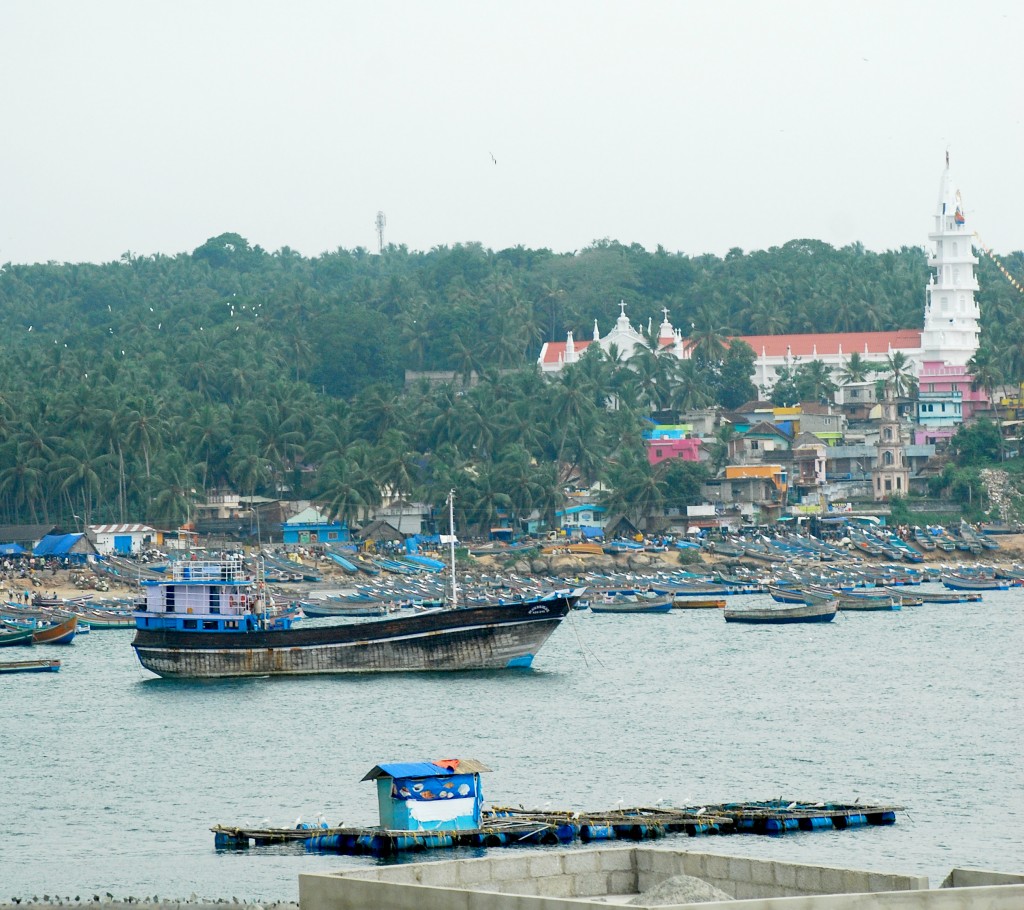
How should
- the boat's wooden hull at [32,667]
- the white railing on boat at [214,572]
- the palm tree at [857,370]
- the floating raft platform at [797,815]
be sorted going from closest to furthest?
the floating raft platform at [797,815] < the white railing on boat at [214,572] < the boat's wooden hull at [32,667] < the palm tree at [857,370]

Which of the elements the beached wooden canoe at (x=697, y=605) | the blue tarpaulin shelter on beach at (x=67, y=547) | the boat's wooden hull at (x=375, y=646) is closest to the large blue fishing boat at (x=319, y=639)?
the boat's wooden hull at (x=375, y=646)

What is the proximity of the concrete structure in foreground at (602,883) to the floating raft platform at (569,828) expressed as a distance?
58.5 ft

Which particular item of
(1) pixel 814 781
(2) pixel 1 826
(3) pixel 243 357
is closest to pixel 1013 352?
(3) pixel 243 357

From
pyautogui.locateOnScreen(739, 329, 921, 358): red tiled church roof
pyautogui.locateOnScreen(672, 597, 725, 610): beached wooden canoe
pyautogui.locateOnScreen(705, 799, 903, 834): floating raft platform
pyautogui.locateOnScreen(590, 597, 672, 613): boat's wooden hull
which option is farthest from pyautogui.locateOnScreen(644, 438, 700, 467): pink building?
pyautogui.locateOnScreen(705, 799, 903, 834): floating raft platform

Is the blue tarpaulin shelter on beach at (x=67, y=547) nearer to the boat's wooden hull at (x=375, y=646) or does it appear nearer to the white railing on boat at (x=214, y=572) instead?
the white railing on boat at (x=214, y=572)

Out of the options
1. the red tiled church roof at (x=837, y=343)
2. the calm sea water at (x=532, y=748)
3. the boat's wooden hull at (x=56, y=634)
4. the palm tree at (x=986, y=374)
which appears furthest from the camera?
the red tiled church roof at (x=837, y=343)

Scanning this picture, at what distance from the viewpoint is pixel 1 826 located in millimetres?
45875

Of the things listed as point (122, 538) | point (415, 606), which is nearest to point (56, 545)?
point (122, 538)

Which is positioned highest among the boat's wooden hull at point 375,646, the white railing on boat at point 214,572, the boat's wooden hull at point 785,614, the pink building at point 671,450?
the pink building at point 671,450

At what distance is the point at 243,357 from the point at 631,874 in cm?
15713

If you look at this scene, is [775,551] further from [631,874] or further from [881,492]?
[631,874]

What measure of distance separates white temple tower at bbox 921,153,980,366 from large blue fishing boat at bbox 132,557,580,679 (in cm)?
10352

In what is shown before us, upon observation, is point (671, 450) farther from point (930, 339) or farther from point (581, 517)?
point (930, 339)

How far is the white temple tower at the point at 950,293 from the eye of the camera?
176 meters
